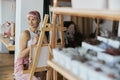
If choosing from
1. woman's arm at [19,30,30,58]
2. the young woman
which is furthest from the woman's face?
woman's arm at [19,30,30,58]

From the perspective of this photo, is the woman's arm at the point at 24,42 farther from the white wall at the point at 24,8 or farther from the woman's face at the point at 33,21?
the white wall at the point at 24,8

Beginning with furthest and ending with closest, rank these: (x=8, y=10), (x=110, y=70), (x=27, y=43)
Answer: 1. (x=8, y=10)
2. (x=27, y=43)
3. (x=110, y=70)

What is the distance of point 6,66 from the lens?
5.47m

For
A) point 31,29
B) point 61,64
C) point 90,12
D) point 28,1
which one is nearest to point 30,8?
point 28,1

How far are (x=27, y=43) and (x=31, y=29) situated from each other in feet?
0.56

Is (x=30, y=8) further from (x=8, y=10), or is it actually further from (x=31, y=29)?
(x=8, y=10)

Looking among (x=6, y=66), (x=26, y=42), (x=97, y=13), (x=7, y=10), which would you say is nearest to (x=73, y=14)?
(x=97, y=13)

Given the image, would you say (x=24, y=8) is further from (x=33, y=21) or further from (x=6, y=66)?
(x=6, y=66)

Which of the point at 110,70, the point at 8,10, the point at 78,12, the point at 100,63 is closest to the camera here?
the point at 110,70

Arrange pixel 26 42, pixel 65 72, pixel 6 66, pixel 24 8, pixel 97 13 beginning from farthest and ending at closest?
1. pixel 6 66
2. pixel 24 8
3. pixel 26 42
4. pixel 65 72
5. pixel 97 13

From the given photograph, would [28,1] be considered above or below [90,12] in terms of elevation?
above

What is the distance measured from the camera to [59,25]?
1.99 meters

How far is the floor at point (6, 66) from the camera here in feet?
15.4

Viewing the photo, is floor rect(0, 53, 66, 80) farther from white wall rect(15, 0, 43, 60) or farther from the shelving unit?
the shelving unit
